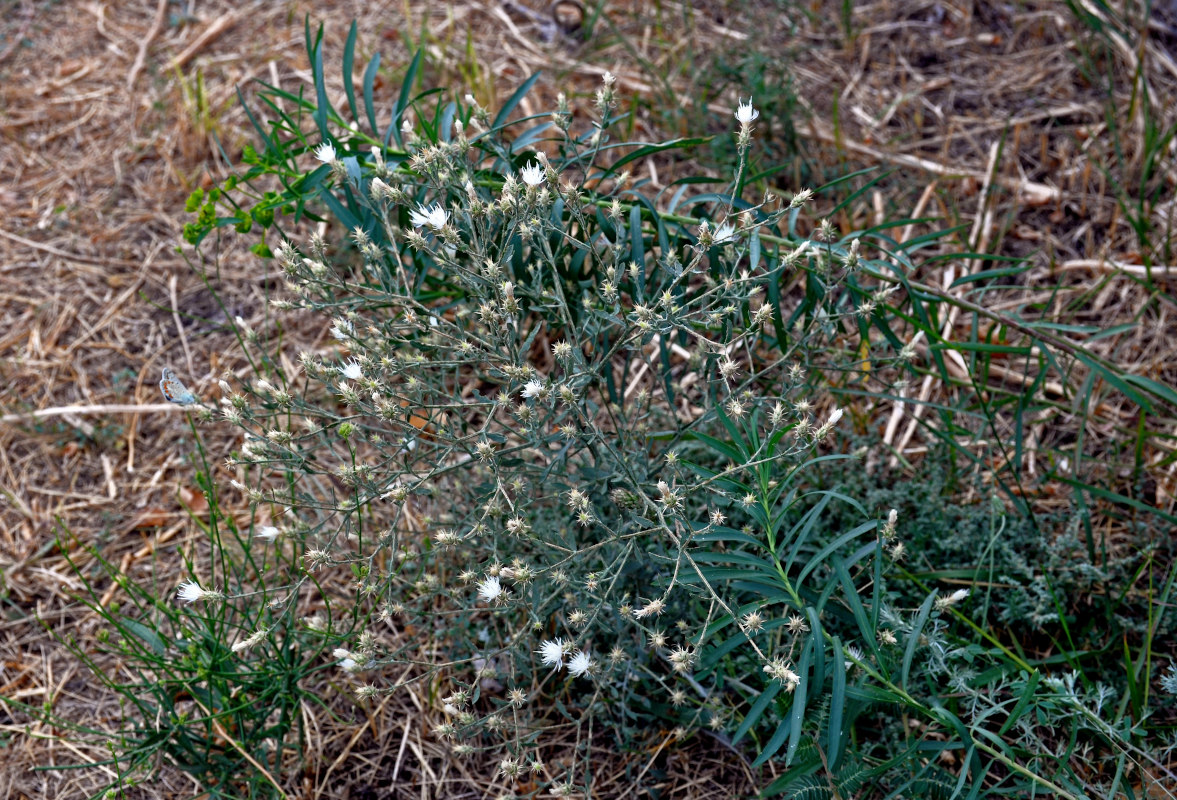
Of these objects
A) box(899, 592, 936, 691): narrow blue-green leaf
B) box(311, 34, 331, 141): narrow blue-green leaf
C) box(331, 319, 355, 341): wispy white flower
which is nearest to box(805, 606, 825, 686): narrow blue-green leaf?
box(899, 592, 936, 691): narrow blue-green leaf

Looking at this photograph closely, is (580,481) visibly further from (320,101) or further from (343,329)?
(320,101)

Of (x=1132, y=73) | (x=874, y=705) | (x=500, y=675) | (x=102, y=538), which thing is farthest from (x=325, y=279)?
(x=1132, y=73)

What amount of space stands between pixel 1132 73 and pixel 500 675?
291cm

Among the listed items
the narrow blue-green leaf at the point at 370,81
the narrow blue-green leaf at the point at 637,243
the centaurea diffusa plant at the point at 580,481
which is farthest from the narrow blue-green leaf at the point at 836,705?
the narrow blue-green leaf at the point at 370,81

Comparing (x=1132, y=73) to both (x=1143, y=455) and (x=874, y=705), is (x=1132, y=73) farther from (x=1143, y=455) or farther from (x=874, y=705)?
(x=874, y=705)

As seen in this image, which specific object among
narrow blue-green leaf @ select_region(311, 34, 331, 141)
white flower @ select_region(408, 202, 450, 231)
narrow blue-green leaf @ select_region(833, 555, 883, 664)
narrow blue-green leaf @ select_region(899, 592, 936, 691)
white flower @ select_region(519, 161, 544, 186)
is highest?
narrow blue-green leaf @ select_region(311, 34, 331, 141)

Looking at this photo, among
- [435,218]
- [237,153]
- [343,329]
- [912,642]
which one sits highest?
[435,218]

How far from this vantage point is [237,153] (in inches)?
124

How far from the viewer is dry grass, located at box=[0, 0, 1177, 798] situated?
2.09 m

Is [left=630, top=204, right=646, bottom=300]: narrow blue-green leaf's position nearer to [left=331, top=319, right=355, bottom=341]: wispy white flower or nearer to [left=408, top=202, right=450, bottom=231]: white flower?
[left=408, top=202, right=450, bottom=231]: white flower

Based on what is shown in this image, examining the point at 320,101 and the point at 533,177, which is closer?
the point at 533,177

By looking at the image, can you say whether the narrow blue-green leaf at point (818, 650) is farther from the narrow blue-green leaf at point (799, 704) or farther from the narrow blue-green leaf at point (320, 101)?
Result: the narrow blue-green leaf at point (320, 101)

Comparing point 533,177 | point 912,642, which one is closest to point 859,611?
point 912,642

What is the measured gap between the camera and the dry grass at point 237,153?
6.86ft
